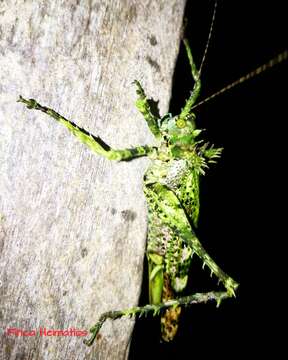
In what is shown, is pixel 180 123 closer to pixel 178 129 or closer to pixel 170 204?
pixel 178 129

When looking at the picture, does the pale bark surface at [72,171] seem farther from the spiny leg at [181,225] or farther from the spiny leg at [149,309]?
the spiny leg at [181,225]

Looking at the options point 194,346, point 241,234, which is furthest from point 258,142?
point 194,346

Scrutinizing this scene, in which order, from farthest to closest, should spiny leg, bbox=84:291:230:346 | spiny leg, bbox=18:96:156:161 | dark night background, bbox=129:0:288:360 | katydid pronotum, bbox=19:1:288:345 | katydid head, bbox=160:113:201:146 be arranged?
dark night background, bbox=129:0:288:360, katydid head, bbox=160:113:201:146, katydid pronotum, bbox=19:1:288:345, spiny leg, bbox=84:291:230:346, spiny leg, bbox=18:96:156:161

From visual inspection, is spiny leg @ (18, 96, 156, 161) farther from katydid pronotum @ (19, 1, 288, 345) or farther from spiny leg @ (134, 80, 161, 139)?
spiny leg @ (134, 80, 161, 139)

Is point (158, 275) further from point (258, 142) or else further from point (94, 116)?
point (258, 142)

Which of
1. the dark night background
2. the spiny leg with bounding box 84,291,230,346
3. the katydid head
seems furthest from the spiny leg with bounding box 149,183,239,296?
the dark night background
